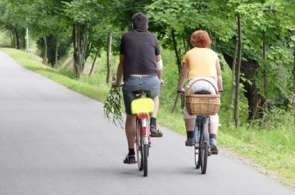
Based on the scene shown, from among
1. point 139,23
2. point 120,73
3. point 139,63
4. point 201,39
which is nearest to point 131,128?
point 120,73

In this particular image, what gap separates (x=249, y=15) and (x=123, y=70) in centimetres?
851

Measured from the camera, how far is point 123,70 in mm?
9406

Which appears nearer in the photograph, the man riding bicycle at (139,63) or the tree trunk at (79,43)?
the man riding bicycle at (139,63)

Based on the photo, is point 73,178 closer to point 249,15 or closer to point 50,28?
point 249,15

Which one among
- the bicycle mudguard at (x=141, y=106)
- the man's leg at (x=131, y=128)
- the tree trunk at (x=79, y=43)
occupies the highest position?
the bicycle mudguard at (x=141, y=106)

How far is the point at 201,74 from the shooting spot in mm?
9445

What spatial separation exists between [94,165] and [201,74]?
6.70 feet

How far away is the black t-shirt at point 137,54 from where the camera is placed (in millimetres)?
9297

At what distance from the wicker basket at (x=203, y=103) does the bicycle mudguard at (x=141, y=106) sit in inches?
19.6

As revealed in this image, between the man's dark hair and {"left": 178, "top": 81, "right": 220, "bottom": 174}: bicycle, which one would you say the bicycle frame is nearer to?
{"left": 178, "top": 81, "right": 220, "bottom": 174}: bicycle

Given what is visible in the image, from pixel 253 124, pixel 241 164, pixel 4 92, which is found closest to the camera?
pixel 241 164

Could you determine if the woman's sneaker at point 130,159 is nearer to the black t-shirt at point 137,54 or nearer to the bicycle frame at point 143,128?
the bicycle frame at point 143,128

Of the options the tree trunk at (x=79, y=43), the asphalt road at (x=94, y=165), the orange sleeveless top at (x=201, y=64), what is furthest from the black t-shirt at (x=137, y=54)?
the tree trunk at (x=79, y=43)

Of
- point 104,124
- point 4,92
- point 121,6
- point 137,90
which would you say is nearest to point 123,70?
point 137,90
